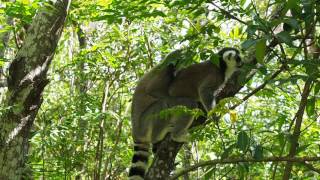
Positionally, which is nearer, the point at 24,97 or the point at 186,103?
the point at 24,97

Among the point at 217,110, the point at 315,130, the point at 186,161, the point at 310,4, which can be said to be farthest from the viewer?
the point at 186,161

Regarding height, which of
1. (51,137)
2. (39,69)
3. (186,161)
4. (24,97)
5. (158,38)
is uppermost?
(158,38)

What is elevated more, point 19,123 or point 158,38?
point 158,38

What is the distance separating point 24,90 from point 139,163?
4.34 ft

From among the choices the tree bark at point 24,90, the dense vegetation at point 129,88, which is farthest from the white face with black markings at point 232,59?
the tree bark at point 24,90

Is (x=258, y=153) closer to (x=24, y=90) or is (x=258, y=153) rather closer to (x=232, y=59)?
(x=24, y=90)

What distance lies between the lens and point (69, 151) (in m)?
5.30

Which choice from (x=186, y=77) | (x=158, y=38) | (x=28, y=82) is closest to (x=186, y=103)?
(x=186, y=77)

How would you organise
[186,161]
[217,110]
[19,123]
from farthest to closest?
[186,161] < [19,123] < [217,110]

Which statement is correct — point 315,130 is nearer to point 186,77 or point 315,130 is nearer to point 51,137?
point 186,77

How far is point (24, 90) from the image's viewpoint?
388 centimetres

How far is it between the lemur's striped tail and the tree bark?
1034 millimetres

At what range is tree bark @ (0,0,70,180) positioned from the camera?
380 centimetres

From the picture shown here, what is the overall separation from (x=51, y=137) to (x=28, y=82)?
0.64 meters
